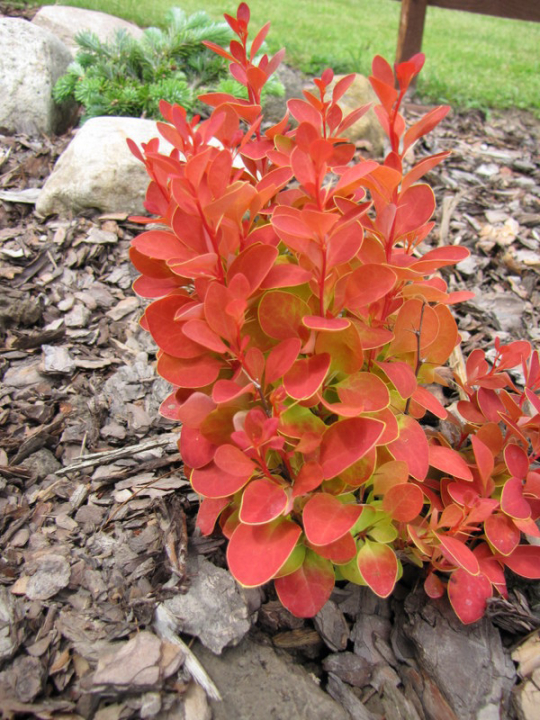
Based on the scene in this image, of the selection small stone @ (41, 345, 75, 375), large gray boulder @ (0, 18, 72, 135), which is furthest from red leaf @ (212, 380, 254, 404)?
large gray boulder @ (0, 18, 72, 135)

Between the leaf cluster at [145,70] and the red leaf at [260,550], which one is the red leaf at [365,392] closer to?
the red leaf at [260,550]

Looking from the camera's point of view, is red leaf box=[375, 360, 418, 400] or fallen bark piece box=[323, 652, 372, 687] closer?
red leaf box=[375, 360, 418, 400]

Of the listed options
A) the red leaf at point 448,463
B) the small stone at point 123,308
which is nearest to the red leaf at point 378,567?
the red leaf at point 448,463

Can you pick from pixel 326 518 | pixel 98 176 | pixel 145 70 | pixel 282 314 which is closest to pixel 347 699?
pixel 326 518

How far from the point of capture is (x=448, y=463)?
126cm

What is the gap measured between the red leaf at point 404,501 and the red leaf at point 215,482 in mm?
312

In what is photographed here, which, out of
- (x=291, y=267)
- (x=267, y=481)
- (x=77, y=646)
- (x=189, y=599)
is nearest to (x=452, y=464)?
(x=267, y=481)

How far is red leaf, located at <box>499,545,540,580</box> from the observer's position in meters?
1.28

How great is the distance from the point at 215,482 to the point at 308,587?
0.32 m

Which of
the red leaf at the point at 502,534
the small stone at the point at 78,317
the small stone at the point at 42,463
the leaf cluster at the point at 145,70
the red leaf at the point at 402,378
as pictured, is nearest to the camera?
the red leaf at the point at 402,378

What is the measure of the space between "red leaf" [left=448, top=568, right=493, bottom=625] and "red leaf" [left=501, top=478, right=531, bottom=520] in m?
0.18

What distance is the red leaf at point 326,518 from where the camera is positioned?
3.21 feet

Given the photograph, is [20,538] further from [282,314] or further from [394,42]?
[394,42]

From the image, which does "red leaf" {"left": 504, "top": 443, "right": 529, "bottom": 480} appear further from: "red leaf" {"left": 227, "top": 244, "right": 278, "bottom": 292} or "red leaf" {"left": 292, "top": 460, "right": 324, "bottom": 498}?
"red leaf" {"left": 227, "top": 244, "right": 278, "bottom": 292}
